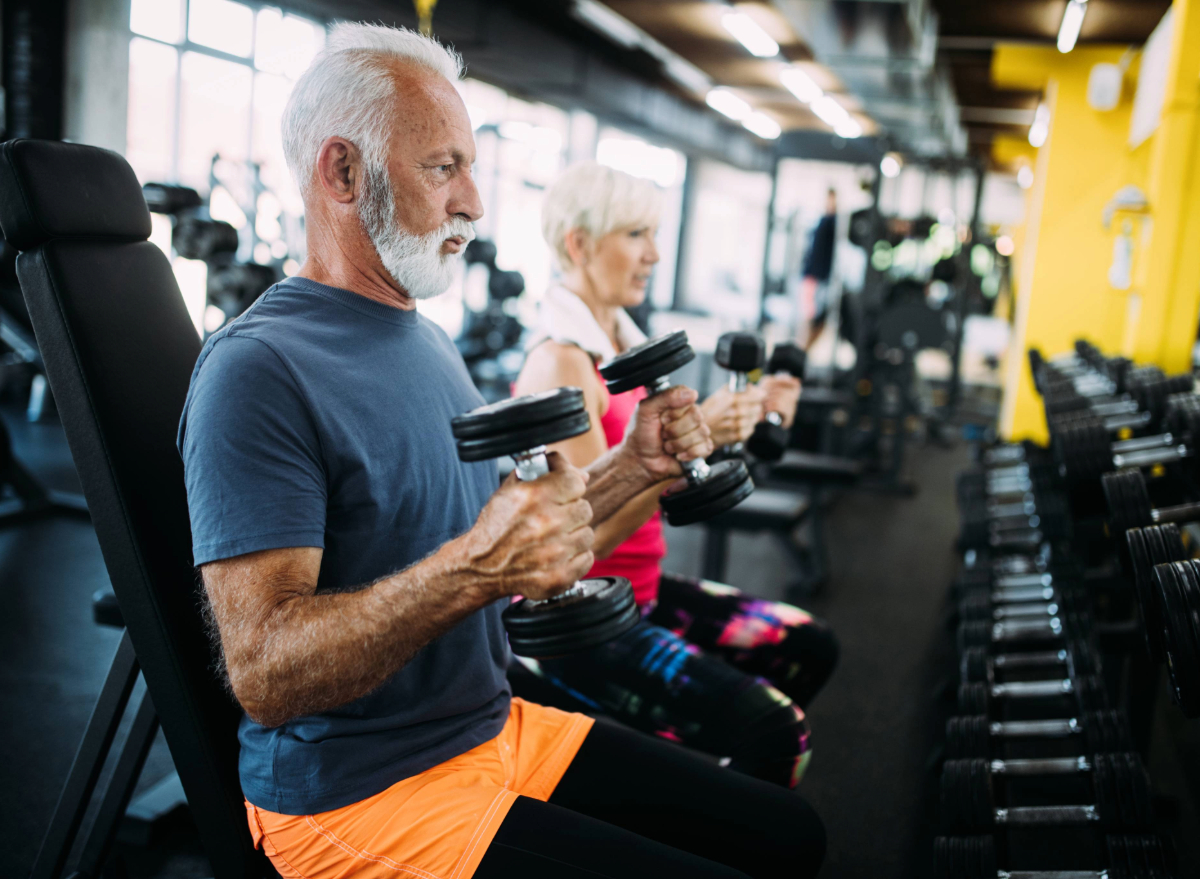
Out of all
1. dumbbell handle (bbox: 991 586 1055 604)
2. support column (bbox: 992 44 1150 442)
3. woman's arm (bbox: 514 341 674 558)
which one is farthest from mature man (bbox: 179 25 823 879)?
support column (bbox: 992 44 1150 442)

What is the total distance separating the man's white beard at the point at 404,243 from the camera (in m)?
1.05

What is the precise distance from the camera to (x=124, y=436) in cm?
98

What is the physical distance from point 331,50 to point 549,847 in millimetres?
947

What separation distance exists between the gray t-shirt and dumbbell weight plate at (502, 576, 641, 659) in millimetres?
172

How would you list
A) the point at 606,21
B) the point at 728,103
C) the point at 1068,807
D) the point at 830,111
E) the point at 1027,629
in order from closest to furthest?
the point at 1068,807, the point at 1027,629, the point at 606,21, the point at 830,111, the point at 728,103

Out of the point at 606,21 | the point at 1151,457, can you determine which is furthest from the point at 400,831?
the point at 606,21

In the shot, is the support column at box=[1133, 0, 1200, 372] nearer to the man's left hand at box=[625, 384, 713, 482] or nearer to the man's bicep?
the man's left hand at box=[625, 384, 713, 482]

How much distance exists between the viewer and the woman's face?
177 cm

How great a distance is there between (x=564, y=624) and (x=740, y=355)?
90 cm

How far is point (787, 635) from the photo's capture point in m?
1.68

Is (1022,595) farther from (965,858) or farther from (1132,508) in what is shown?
(965,858)

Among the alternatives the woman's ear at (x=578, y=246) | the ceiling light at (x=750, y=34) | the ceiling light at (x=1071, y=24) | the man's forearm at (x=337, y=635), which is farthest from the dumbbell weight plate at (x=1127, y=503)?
the ceiling light at (x=750, y=34)

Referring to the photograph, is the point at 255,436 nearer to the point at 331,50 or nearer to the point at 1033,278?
the point at 331,50

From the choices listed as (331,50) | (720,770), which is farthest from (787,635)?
(331,50)
